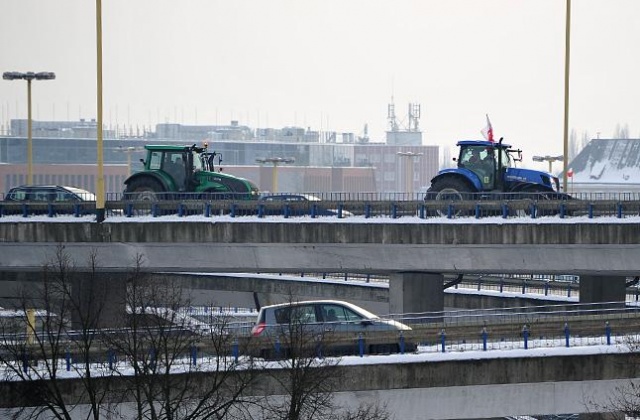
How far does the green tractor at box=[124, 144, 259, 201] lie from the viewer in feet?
159

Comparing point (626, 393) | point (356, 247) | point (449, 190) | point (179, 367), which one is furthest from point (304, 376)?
point (449, 190)

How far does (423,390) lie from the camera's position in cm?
3472

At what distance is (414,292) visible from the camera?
144ft

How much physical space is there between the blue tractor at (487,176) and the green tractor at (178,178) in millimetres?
6397

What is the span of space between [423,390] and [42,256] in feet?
47.2

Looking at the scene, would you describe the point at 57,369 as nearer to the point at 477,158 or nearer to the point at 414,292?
the point at 414,292

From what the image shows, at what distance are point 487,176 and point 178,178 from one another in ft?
33.9

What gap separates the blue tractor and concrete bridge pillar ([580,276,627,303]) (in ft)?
9.79

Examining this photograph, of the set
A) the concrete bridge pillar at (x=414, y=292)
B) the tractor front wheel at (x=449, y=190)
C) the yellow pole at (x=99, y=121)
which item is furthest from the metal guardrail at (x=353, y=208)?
the concrete bridge pillar at (x=414, y=292)

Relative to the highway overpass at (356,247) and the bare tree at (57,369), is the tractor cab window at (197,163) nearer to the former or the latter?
the highway overpass at (356,247)

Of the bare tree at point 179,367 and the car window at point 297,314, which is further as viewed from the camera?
the car window at point 297,314

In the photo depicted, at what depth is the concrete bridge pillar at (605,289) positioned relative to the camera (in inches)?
1849

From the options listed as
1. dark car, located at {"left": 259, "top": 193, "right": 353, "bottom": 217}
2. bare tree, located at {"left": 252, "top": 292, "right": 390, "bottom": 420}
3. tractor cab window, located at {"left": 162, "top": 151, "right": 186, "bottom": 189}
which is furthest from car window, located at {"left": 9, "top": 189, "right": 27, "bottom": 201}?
bare tree, located at {"left": 252, "top": 292, "right": 390, "bottom": 420}

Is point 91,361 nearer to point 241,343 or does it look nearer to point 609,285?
point 241,343
